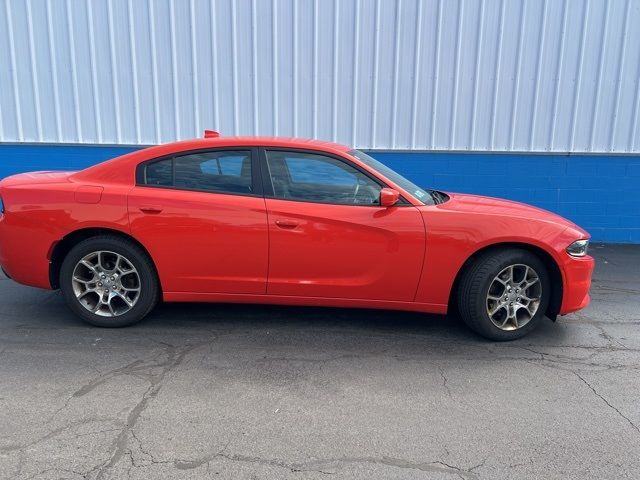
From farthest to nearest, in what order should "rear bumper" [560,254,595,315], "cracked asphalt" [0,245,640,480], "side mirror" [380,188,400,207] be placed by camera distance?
1. "rear bumper" [560,254,595,315]
2. "side mirror" [380,188,400,207]
3. "cracked asphalt" [0,245,640,480]

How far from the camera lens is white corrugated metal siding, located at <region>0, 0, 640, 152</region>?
7.29 m

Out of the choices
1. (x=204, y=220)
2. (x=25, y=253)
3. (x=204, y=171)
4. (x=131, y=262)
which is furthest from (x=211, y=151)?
(x=25, y=253)

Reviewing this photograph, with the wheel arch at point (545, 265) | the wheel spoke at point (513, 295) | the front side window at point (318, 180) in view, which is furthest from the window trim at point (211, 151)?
the wheel spoke at point (513, 295)

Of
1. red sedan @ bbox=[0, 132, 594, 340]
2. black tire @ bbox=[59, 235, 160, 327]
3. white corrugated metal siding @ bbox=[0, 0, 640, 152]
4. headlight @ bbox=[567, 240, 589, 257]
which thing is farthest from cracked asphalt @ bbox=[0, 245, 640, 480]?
white corrugated metal siding @ bbox=[0, 0, 640, 152]

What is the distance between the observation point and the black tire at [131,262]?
13.1 feet

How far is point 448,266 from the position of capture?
12.6 feet

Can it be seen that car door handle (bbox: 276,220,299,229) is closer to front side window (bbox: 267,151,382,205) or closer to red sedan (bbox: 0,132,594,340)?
red sedan (bbox: 0,132,594,340)

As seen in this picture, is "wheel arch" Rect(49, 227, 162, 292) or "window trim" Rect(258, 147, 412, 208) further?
"wheel arch" Rect(49, 227, 162, 292)

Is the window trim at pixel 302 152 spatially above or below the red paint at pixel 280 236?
→ above

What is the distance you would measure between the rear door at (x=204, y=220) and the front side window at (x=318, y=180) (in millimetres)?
192

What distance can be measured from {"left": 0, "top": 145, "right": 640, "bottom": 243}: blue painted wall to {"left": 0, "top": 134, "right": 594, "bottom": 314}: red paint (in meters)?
3.69

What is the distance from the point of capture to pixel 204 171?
4.05 m

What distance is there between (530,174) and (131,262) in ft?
20.4

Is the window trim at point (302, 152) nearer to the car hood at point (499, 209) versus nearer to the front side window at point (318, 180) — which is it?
the front side window at point (318, 180)
